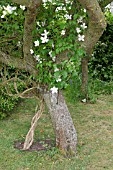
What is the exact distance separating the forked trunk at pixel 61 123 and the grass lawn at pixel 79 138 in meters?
0.11

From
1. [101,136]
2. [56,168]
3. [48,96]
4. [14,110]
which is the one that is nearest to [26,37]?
[48,96]

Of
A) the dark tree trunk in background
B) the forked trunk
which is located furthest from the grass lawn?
the dark tree trunk in background

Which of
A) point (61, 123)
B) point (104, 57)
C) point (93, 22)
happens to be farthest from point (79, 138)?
point (104, 57)

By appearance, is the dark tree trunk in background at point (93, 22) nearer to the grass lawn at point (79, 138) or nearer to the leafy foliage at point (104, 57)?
the grass lawn at point (79, 138)

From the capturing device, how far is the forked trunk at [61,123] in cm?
374

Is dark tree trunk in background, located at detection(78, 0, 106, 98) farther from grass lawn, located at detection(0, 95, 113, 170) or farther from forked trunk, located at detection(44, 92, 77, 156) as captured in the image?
grass lawn, located at detection(0, 95, 113, 170)

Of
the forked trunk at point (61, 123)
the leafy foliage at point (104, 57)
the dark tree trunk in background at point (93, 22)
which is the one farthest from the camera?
the leafy foliage at point (104, 57)

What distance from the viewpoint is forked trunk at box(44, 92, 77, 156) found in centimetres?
374

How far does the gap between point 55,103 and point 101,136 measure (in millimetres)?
1017

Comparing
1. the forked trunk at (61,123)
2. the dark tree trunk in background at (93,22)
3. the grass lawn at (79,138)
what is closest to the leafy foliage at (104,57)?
the grass lawn at (79,138)

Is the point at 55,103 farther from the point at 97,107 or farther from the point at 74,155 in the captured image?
the point at 97,107

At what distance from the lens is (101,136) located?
439cm

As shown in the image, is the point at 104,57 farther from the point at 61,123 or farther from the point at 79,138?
the point at 61,123

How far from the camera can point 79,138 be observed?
431 centimetres
